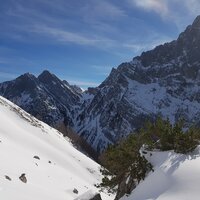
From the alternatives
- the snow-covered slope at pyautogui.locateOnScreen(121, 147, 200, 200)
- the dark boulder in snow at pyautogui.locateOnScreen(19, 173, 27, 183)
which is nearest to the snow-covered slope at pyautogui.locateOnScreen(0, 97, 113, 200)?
the dark boulder in snow at pyautogui.locateOnScreen(19, 173, 27, 183)

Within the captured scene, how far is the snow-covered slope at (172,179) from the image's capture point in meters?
15.0

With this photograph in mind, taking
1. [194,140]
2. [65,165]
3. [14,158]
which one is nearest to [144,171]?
[194,140]

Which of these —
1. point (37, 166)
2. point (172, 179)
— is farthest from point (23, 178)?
point (172, 179)

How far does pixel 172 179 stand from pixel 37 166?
2242cm

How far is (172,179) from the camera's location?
16062 mm

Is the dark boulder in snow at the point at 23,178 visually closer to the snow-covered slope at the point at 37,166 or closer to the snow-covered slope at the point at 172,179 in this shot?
the snow-covered slope at the point at 37,166

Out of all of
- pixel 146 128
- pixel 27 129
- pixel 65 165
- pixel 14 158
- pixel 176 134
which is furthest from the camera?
pixel 27 129

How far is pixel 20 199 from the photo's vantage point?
914 inches

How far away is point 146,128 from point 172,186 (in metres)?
6.84

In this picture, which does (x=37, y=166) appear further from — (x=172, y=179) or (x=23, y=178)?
(x=172, y=179)

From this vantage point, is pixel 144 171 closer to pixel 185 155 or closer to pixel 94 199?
pixel 185 155

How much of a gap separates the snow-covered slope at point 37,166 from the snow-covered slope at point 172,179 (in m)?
6.59

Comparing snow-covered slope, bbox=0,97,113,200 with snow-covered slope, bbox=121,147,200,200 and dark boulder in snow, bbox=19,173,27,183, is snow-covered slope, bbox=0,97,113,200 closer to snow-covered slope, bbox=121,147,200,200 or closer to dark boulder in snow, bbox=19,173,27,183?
dark boulder in snow, bbox=19,173,27,183

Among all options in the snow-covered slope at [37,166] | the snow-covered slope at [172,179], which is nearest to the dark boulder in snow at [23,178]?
the snow-covered slope at [37,166]
